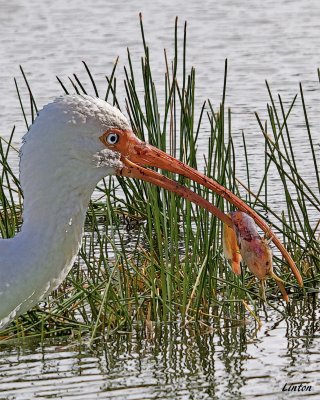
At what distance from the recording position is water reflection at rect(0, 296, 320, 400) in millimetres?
7172

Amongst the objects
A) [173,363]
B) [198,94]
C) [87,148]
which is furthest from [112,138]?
[198,94]

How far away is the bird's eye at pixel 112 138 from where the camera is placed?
257 inches

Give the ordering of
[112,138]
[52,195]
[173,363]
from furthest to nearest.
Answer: [173,363], [112,138], [52,195]

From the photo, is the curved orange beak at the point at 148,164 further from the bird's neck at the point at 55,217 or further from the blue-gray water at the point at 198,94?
the blue-gray water at the point at 198,94

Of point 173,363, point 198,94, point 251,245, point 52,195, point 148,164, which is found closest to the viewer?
point 52,195

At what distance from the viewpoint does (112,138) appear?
6.54m

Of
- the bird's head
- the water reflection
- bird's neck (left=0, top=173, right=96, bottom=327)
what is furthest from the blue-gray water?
the bird's head

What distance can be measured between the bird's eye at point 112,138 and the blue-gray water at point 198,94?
135cm

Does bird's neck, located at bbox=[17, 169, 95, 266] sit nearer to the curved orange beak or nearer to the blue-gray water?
the curved orange beak

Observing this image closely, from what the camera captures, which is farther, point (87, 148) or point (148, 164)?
point (148, 164)

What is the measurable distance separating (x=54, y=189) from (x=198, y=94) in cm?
738

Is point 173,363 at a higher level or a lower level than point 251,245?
lower

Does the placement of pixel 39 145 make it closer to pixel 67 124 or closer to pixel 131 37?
pixel 67 124

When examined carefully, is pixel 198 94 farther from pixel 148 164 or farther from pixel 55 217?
pixel 55 217
